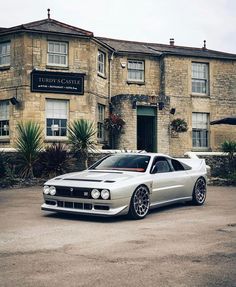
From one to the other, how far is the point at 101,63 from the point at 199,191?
1387 centimetres

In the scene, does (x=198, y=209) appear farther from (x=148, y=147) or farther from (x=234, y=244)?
(x=148, y=147)

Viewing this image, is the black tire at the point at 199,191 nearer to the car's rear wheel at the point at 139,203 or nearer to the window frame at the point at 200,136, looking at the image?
the car's rear wheel at the point at 139,203

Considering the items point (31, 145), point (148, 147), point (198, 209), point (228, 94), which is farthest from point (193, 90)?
point (198, 209)

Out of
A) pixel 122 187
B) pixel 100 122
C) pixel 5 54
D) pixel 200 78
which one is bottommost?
pixel 122 187

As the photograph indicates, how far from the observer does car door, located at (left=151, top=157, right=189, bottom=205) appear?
28.5 ft

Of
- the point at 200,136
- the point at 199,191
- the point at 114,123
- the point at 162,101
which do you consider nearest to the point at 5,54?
the point at 114,123

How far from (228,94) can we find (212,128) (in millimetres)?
2445

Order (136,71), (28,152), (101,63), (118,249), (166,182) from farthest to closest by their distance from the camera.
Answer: (136,71), (101,63), (28,152), (166,182), (118,249)

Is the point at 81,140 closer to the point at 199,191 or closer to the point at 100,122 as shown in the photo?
the point at 100,122

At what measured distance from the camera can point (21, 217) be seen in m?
8.17

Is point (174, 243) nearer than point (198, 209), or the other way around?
point (174, 243)

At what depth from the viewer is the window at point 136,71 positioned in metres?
24.1

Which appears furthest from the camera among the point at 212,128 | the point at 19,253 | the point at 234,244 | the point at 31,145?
the point at 212,128

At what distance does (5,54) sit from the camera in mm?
20969
